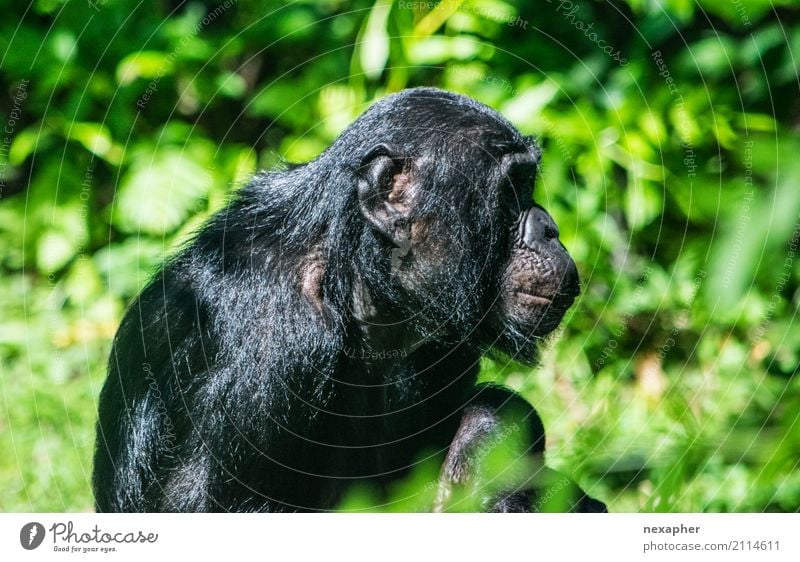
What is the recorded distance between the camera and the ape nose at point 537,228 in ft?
8.95

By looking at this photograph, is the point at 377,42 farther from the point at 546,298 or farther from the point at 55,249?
the point at 55,249

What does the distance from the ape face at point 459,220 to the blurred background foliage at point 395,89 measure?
0.81 meters

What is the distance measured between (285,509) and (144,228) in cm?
231

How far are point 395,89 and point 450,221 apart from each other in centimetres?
143

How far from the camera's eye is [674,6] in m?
3.64

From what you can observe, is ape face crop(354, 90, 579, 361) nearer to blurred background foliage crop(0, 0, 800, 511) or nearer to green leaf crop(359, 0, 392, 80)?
blurred background foliage crop(0, 0, 800, 511)

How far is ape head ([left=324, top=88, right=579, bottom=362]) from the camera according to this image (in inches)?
106

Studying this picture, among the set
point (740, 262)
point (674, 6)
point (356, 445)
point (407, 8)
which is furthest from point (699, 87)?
point (740, 262)

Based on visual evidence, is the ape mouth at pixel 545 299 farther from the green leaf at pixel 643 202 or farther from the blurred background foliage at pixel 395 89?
the green leaf at pixel 643 202

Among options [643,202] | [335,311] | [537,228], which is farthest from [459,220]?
[643,202]

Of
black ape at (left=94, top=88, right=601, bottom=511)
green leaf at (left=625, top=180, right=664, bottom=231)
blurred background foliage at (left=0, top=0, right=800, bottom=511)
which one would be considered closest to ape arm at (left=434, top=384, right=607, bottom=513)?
black ape at (left=94, top=88, right=601, bottom=511)

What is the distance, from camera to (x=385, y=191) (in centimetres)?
268

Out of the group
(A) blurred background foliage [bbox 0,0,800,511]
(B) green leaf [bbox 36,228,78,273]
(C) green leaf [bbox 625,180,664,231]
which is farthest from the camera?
(B) green leaf [bbox 36,228,78,273]
